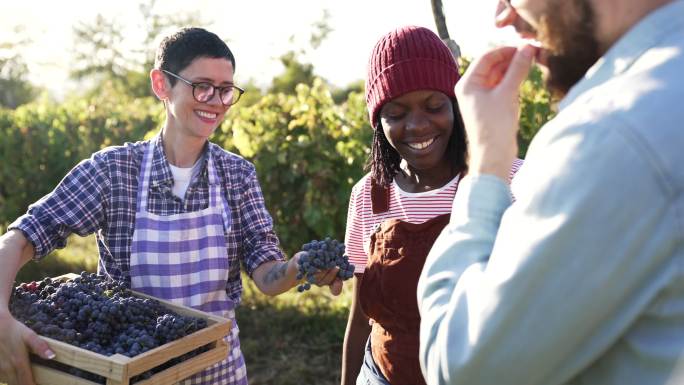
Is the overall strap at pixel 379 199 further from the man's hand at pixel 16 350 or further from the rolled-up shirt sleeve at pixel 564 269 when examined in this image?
the rolled-up shirt sleeve at pixel 564 269

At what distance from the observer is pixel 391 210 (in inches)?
93.4

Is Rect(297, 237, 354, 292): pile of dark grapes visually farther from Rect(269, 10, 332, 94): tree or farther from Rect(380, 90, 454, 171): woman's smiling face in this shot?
Rect(269, 10, 332, 94): tree

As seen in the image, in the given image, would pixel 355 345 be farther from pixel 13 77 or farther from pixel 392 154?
pixel 13 77

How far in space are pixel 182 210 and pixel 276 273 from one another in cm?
45

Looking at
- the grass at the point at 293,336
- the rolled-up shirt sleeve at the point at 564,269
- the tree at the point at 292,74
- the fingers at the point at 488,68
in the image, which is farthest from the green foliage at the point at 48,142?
the tree at the point at 292,74

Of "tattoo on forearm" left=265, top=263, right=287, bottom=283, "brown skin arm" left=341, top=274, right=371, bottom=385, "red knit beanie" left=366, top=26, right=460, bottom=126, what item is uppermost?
"red knit beanie" left=366, top=26, right=460, bottom=126

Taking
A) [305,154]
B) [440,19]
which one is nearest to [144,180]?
[440,19]

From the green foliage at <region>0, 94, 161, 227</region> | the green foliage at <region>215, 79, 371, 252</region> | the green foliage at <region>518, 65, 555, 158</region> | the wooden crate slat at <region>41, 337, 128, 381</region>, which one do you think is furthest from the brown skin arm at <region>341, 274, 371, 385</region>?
the green foliage at <region>0, 94, 161, 227</region>

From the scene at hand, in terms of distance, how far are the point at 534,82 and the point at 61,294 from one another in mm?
3485

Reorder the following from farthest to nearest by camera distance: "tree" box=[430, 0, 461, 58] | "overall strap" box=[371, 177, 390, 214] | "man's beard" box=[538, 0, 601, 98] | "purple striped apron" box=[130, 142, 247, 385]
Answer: "tree" box=[430, 0, 461, 58], "purple striped apron" box=[130, 142, 247, 385], "overall strap" box=[371, 177, 390, 214], "man's beard" box=[538, 0, 601, 98]

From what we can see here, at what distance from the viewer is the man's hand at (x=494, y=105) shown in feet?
3.78

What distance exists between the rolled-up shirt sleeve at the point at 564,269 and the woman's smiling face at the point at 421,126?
1237 mm

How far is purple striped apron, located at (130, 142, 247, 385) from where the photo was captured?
2488 millimetres

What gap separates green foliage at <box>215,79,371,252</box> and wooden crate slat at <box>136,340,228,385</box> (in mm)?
3210
